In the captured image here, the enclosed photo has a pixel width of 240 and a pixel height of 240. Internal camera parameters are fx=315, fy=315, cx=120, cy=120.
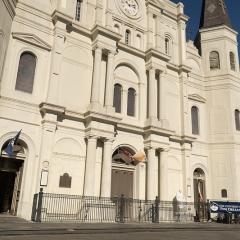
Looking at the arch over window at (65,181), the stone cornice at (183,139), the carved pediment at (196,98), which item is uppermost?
the carved pediment at (196,98)

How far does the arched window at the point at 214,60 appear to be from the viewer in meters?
29.6

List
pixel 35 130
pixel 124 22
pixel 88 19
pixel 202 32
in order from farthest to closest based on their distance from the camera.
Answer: pixel 202 32, pixel 124 22, pixel 88 19, pixel 35 130

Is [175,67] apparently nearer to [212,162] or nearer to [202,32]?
[202,32]

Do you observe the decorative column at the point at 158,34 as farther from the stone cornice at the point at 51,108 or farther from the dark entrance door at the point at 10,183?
the dark entrance door at the point at 10,183

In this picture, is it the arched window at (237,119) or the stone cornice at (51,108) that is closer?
the stone cornice at (51,108)

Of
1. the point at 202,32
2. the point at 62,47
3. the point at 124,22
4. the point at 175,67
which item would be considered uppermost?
the point at 202,32

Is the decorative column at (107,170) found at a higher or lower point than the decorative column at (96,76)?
lower

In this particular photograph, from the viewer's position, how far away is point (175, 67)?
2709 centimetres

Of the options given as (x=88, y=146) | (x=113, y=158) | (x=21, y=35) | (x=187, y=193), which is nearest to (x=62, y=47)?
(x=21, y=35)

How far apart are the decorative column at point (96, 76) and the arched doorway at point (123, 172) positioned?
13.2 ft

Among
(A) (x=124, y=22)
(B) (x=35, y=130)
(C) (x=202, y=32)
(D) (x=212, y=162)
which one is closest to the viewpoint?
(B) (x=35, y=130)

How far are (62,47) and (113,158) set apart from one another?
8.21 metres

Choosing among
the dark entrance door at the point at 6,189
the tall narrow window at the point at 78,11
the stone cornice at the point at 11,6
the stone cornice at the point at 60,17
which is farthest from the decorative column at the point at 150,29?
the dark entrance door at the point at 6,189

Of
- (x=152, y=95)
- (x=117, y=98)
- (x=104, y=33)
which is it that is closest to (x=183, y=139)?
(x=152, y=95)
